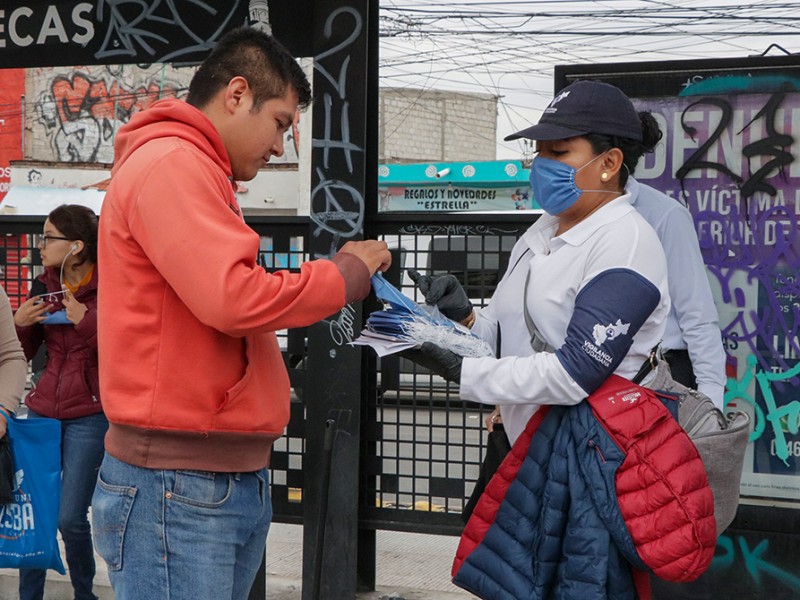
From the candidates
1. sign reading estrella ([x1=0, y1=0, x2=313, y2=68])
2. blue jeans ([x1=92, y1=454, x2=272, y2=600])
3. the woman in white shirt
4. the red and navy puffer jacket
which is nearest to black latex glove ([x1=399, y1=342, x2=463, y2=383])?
the woman in white shirt

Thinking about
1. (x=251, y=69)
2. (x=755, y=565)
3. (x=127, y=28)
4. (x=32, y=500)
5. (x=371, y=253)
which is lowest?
(x=755, y=565)

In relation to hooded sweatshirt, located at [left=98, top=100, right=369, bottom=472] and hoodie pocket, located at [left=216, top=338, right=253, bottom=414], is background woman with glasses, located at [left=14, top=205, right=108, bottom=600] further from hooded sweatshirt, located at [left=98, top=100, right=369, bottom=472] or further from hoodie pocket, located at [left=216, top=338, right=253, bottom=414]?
hoodie pocket, located at [left=216, top=338, right=253, bottom=414]

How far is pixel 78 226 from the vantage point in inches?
177

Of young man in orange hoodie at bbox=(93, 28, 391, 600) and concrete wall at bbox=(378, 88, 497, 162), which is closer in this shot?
young man in orange hoodie at bbox=(93, 28, 391, 600)

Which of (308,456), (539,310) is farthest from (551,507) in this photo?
(308,456)

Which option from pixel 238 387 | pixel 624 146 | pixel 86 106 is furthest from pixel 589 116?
pixel 86 106

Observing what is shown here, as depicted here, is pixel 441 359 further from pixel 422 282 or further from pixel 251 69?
pixel 251 69

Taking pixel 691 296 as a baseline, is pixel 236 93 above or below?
above

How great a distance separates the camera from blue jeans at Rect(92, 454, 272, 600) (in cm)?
225

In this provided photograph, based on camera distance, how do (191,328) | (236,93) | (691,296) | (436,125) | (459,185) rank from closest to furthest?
(191,328), (236,93), (691,296), (459,185), (436,125)

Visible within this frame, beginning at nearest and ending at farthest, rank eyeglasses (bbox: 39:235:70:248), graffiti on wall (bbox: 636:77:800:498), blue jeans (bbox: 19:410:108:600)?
1. graffiti on wall (bbox: 636:77:800:498)
2. blue jeans (bbox: 19:410:108:600)
3. eyeglasses (bbox: 39:235:70:248)

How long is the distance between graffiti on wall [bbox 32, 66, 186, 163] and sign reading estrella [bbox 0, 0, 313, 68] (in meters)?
22.4

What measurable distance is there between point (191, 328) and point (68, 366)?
2437 millimetres

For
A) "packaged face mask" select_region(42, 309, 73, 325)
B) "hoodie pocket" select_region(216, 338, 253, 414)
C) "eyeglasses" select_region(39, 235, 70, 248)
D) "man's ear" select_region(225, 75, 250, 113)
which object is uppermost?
"man's ear" select_region(225, 75, 250, 113)
